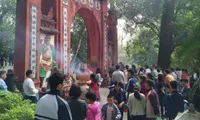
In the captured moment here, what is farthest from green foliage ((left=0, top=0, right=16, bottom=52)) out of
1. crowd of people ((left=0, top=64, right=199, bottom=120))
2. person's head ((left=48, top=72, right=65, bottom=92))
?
person's head ((left=48, top=72, right=65, bottom=92))

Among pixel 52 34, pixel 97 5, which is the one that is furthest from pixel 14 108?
pixel 97 5

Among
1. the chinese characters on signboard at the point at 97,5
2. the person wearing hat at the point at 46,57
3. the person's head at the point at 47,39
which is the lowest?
the person wearing hat at the point at 46,57

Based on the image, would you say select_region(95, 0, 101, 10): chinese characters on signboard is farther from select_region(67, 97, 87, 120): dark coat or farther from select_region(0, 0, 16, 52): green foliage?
select_region(67, 97, 87, 120): dark coat

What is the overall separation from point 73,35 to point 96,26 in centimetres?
755

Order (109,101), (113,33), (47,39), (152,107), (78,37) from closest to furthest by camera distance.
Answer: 1. (109,101)
2. (152,107)
3. (47,39)
4. (113,33)
5. (78,37)

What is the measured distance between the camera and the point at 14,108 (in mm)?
5504

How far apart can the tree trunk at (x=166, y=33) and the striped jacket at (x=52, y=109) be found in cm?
1515

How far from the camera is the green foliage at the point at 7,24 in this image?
2606 centimetres

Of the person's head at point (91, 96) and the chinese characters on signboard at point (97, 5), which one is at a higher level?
the chinese characters on signboard at point (97, 5)

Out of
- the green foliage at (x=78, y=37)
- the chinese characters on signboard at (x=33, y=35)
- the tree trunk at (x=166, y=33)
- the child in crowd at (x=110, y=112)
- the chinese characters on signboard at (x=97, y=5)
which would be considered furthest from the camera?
the green foliage at (x=78, y=37)

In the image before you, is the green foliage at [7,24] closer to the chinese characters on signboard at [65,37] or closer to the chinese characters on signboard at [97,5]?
the chinese characters on signboard at [97,5]

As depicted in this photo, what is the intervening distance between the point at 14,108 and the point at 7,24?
84.7ft

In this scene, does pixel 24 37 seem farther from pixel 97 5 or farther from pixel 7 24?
pixel 7 24

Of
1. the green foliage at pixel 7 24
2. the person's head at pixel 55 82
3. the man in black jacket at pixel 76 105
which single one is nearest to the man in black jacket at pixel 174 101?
the man in black jacket at pixel 76 105
